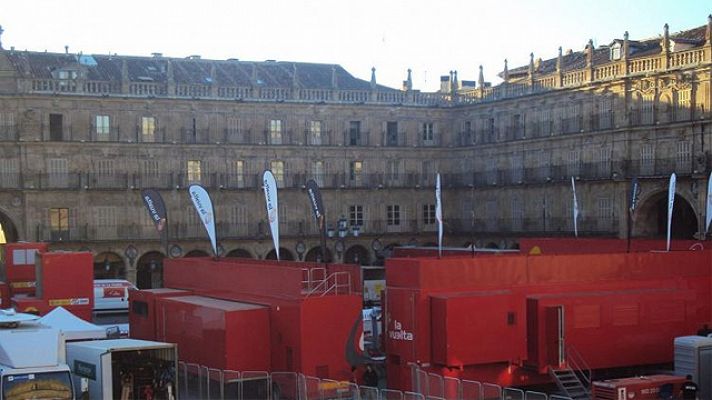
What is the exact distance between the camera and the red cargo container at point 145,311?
36219mm

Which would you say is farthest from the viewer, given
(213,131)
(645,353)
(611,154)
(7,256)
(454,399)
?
(213,131)

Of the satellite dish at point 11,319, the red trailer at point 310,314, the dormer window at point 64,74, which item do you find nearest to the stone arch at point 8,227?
the dormer window at point 64,74

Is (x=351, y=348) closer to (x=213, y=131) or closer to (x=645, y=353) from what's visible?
(x=645, y=353)

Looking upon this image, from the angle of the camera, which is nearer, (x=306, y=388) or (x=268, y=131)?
(x=306, y=388)

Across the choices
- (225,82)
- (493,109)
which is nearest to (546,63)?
(493,109)

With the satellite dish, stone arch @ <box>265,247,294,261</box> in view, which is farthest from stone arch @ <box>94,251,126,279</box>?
the satellite dish

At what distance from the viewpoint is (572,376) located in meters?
31.2

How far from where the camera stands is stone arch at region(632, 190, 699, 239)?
2296 inches

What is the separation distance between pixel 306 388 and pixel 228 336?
10.3 ft

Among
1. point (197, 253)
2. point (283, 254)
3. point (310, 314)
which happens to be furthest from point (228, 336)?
point (283, 254)

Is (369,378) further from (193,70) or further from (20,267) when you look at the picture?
(193,70)

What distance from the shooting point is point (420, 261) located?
99.2ft

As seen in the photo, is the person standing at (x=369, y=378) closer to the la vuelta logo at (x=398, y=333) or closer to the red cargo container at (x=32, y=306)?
the la vuelta logo at (x=398, y=333)

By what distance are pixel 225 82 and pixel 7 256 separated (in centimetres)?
2402
